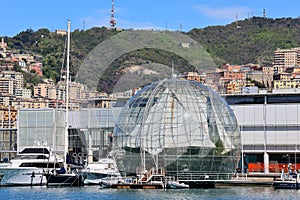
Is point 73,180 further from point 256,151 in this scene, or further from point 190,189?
point 256,151

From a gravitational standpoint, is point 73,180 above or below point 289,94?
below

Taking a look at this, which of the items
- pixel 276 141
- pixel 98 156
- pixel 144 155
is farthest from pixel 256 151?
pixel 144 155

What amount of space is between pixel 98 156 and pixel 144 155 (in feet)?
101

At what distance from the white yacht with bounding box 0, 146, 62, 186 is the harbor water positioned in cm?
632

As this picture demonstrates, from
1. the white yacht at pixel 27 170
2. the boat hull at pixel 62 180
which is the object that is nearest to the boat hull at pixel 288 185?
the boat hull at pixel 62 180

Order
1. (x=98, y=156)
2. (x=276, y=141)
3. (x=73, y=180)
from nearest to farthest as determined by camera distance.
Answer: (x=73, y=180), (x=276, y=141), (x=98, y=156)

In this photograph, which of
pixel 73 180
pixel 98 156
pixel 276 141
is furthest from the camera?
pixel 98 156

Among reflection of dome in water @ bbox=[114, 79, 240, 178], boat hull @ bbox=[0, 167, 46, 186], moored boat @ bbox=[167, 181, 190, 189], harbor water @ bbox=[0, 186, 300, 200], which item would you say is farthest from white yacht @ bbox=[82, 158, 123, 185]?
moored boat @ bbox=[167, 181, 190, 189]

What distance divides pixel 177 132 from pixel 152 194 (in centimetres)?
619

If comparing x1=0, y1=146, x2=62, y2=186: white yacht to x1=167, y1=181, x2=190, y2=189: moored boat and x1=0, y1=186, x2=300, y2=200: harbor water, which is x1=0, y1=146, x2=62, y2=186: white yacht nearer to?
x1=0, y1=186, x2=300, y2=200: harbor water

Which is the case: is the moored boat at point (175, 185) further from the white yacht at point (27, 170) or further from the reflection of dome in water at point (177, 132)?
A: the white yacht at point (27, 170)

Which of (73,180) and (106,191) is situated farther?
(73,180)

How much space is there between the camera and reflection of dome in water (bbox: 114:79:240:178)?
189 feet

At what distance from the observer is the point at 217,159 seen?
58344 millimetres
